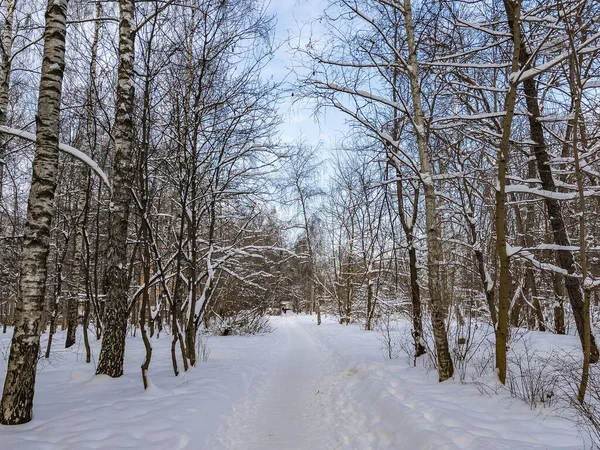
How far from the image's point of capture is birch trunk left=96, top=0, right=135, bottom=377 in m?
5.30

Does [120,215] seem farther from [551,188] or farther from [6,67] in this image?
[551,188]

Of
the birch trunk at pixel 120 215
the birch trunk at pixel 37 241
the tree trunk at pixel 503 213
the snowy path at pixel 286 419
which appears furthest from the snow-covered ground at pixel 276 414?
the tree trunk at pixel 503 213

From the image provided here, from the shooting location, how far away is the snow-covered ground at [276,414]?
3119mm

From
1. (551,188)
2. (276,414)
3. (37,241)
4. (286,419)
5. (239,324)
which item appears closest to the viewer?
(37,241)

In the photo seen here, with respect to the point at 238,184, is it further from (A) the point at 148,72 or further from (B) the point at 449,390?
(B) the point at 449,390

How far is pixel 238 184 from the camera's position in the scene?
852 cm

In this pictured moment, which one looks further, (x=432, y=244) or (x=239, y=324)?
(x=239, y=324)

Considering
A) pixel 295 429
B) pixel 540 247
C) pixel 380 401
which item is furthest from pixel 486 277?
pixel 295 429

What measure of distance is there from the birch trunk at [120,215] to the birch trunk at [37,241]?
1.52 meters

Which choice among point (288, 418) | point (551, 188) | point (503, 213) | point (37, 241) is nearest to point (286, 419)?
point (288, 418)

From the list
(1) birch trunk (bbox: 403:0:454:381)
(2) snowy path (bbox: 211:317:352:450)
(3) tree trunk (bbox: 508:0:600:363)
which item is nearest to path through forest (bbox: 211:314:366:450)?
(2) snowy path (bbox: 211:317:352:450)

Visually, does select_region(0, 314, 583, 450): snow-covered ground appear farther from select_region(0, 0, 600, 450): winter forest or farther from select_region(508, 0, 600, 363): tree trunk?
select_region(508, 0, 600, 363): tree trunk

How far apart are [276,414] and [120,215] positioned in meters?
3.94

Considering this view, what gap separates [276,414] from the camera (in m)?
4.86
